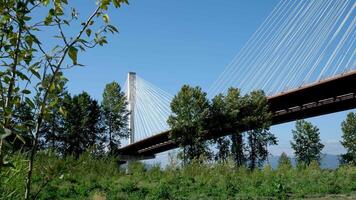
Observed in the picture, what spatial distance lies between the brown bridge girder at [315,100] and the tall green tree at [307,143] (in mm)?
8435

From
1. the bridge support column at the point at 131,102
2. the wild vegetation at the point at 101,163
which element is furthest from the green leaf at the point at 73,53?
the bridge support column at the point at 131,102

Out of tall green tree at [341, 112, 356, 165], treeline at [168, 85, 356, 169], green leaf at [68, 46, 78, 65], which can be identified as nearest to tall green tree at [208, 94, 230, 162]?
treeline at [168, 85, 356, 169]

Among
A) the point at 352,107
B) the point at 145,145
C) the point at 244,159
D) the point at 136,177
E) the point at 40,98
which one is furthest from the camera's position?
the point at 145,145

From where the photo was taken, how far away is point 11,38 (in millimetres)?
1734

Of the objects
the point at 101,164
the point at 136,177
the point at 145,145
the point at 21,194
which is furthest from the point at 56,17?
the point at 145,145

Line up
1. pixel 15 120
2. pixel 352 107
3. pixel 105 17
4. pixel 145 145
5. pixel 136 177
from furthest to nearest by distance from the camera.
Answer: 1. pixel 145 145
2. pixel 352 107
3. pixel 136 177
4. pixel 105 17
5. pixel 15 120

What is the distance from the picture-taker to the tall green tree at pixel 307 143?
5419 cm

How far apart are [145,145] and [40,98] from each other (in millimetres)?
56314

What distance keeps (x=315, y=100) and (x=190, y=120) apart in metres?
11.3

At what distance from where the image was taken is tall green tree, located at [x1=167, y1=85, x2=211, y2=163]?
135 feet

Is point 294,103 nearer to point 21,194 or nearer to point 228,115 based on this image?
point 228,115

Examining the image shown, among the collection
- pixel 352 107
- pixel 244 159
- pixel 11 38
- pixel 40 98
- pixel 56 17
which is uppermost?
pixel 352 107

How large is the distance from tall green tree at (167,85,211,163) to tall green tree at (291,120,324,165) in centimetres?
1738

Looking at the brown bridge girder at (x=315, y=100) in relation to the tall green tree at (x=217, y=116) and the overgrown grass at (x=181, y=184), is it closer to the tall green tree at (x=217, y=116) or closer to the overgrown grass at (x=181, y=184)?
the tall green tree at (x=217, y=116)
